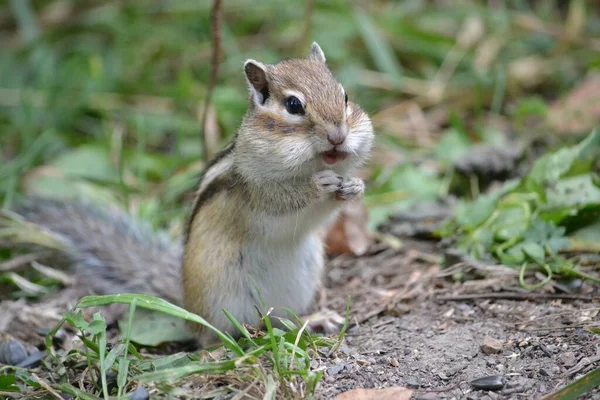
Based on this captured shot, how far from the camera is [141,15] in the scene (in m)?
7.04

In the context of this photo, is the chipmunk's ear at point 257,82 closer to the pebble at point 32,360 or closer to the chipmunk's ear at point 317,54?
the chipmunk's ear at point 317,54

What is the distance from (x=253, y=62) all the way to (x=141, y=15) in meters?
4.14

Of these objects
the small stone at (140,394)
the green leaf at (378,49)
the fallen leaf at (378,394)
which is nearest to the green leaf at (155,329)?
the small stone at (140,394)

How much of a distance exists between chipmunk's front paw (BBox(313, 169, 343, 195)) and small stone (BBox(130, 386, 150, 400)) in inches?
42.2

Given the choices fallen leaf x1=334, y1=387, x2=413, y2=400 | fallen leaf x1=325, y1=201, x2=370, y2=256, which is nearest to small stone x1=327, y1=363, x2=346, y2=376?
fallen leaf x1=334, y1=387, x2=413, y2=400

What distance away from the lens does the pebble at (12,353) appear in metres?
3.44

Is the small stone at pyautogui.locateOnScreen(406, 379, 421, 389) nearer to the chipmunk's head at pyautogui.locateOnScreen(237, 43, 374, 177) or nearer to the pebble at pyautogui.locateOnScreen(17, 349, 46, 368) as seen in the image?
the chipmunk's head at pyautogui.locateOnScreen(237, 43, 374, 177)

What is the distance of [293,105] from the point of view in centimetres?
310

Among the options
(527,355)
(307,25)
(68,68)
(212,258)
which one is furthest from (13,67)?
(527,355)

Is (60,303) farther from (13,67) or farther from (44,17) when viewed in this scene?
(44,17)

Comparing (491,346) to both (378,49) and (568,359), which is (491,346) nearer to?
(568,359)

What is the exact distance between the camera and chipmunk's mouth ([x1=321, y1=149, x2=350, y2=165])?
3154 mm

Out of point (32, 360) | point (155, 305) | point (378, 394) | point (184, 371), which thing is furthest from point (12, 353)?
point (378, 394)

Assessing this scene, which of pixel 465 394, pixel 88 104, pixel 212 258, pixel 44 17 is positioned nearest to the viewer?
pixel 465 394
